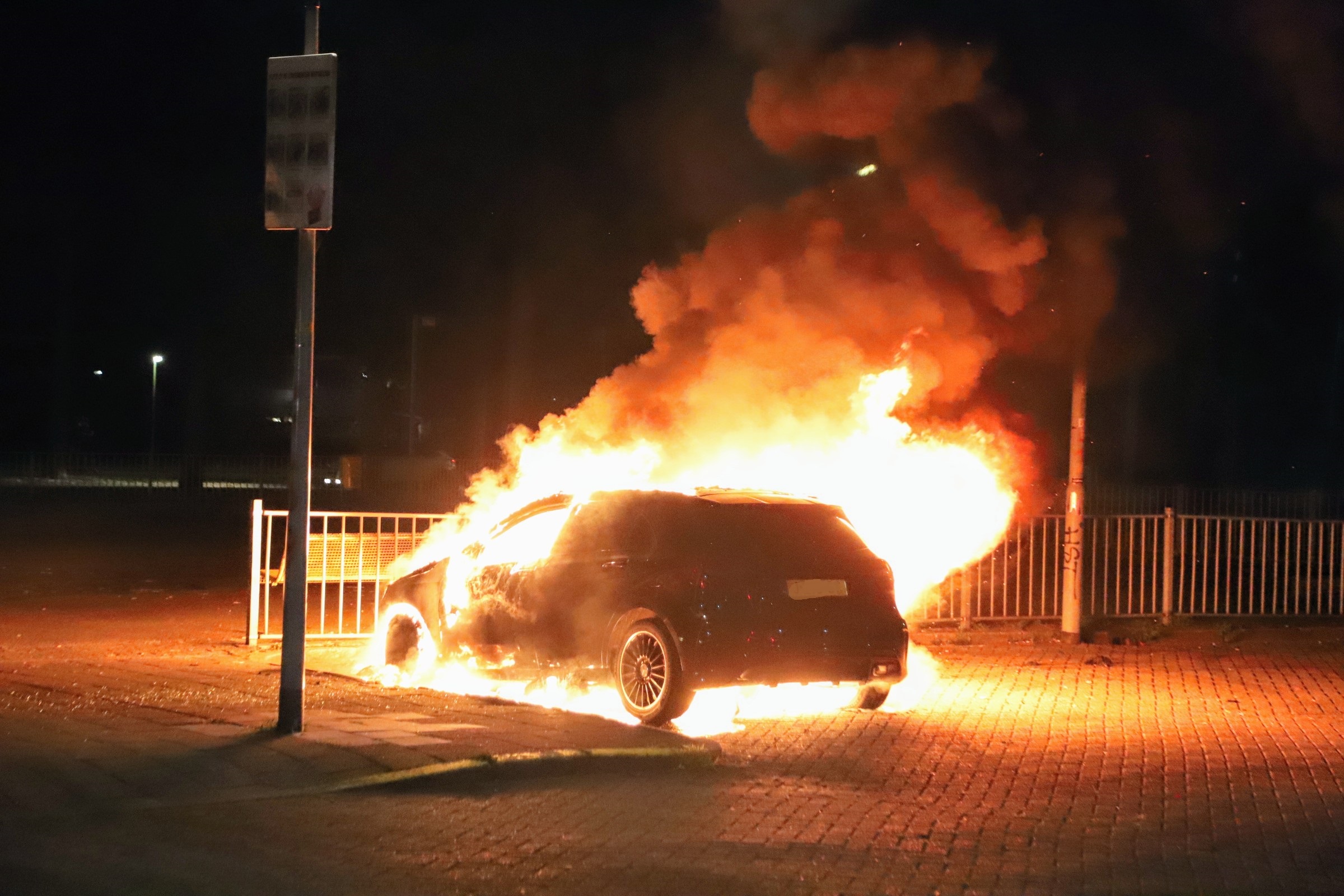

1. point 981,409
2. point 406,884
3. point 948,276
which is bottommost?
point 406,884

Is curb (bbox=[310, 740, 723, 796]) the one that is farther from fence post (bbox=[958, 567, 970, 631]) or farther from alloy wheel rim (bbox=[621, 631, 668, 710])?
fence post (bbox=[958, 567, 970, 631])

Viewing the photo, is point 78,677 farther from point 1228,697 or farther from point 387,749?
point 1228,697

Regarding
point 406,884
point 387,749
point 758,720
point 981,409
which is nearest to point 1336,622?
point 981,409

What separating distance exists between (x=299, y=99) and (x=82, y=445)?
2818 inches

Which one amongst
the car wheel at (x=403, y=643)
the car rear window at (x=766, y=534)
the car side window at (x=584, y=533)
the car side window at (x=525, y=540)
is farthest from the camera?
the car wheel at (x=403, y=643)

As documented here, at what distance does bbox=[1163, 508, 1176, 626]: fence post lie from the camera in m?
16.0

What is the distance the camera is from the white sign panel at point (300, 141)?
8438mm

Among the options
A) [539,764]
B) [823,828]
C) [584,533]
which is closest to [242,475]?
[584,533]

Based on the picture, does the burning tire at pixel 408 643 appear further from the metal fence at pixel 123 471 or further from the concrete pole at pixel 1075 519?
the metal fence at pixel 123 471

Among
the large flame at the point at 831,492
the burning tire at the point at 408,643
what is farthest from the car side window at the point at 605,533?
the burning tire at the point at 408,643

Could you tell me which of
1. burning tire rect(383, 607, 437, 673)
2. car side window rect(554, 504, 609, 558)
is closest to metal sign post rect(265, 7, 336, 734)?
car side window rect(554, 504, 609, 558)

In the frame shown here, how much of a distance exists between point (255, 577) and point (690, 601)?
5.50 meters

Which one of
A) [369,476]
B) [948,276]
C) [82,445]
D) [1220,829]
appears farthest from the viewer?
Answer: [82,445]

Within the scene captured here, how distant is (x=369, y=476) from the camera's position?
4247 centimetres
